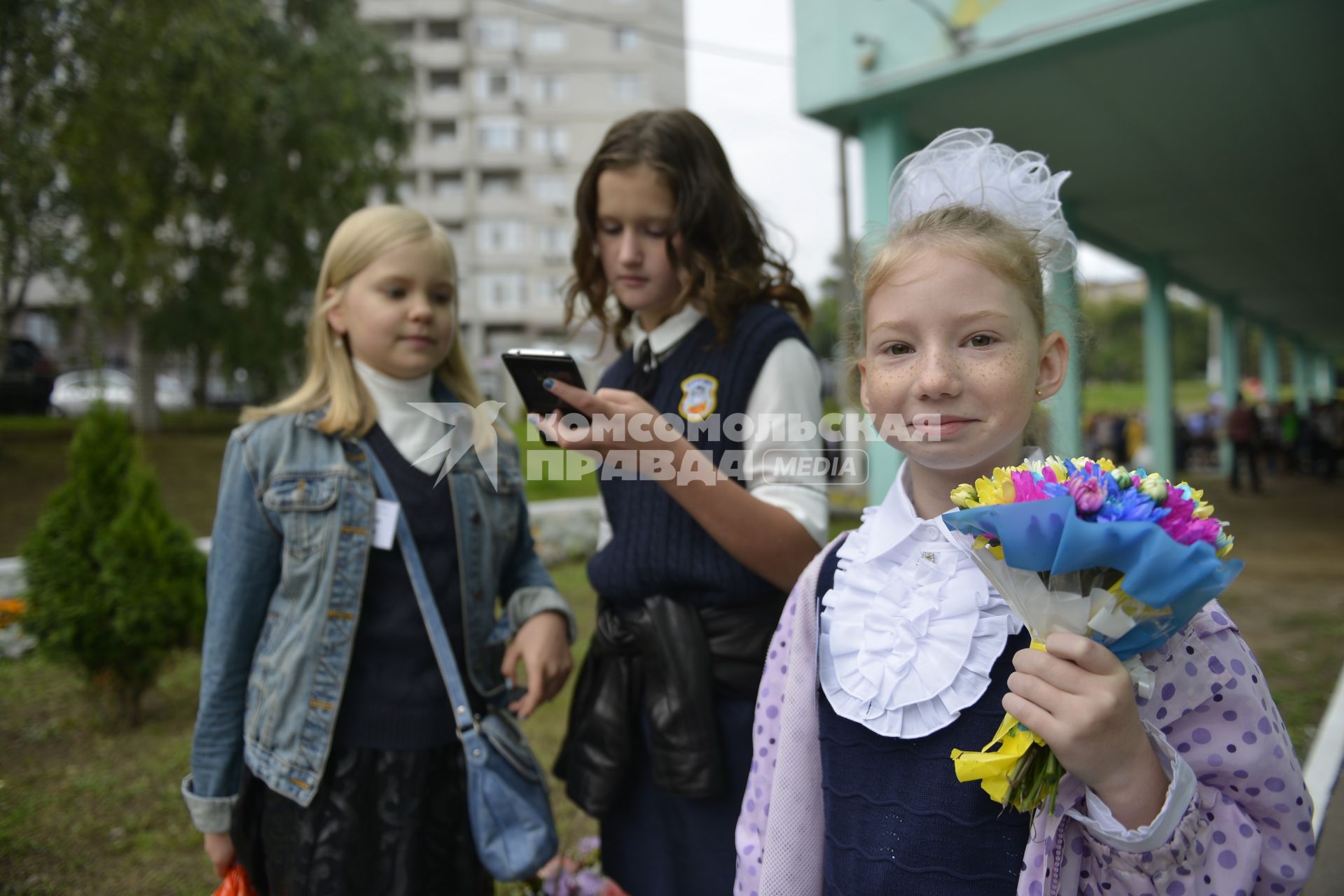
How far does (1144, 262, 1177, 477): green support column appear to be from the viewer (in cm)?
1259

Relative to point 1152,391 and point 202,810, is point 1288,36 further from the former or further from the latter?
point 1152,391

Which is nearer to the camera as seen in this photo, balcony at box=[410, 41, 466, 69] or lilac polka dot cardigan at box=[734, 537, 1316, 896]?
lilac polka dot cardigan at box=[734, 537, 1316, 896]

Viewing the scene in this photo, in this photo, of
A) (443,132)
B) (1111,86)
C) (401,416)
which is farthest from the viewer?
(443,132)

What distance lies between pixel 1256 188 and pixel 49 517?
10567 mm

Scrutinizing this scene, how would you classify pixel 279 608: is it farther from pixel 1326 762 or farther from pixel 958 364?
pixel 1326 762

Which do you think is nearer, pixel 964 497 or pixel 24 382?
pixel 964 497

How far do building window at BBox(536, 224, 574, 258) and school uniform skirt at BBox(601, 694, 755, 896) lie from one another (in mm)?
40352

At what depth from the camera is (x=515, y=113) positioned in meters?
40.3

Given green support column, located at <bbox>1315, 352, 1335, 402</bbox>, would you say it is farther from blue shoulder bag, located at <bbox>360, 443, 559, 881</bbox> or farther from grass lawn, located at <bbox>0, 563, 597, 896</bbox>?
blue shoulder bag, located at <bbox>360, 443, 559, 881</bbox>

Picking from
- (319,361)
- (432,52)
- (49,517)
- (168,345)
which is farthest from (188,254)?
(432,52)

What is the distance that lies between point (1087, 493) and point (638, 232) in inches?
42.2

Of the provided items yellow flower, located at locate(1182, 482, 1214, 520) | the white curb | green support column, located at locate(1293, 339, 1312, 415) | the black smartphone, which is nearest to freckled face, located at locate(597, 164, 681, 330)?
the black smartphone

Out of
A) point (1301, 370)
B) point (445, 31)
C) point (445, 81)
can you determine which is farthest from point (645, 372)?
point (445, 31)

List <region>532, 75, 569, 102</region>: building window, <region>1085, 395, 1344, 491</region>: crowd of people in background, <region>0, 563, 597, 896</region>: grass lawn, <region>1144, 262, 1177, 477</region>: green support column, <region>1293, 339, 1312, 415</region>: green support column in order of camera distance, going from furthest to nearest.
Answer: <region>532, 75, 569, 102</region>: building window < <region>1293, 339, 1312, 415</region>: green support column < <region>1085, 395, 1344, 491</region>: crowd of people in background < <region>1144, 262, 1177, 477</region>: green support column < <region>0, 563, 597, 896</region>: grass lawn
